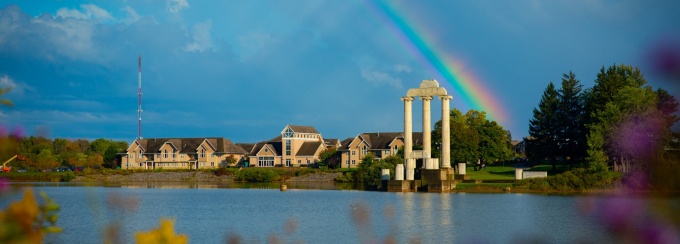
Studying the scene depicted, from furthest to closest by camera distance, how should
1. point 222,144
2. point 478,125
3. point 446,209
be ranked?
point 222,144
point 478,125
point 446,209

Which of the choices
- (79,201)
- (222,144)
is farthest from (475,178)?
(222,144)

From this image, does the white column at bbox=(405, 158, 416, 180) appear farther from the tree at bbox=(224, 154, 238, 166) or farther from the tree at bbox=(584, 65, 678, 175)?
the tree at bbox=(224, 154, 238, 166)

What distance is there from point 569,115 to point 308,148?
180 feet

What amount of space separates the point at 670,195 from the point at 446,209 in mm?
50041

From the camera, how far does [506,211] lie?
5141cm

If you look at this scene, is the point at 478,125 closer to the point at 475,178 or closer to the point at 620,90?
the point at 475,178

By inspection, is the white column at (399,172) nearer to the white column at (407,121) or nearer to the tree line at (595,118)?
the white column at (407,121)

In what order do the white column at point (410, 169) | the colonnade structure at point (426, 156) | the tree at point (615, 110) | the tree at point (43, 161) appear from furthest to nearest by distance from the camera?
the tree at point (43, 161)
the white column at point (410, 169)
the colonnade structure at point (426, 156)
the tree at point (615, 110)

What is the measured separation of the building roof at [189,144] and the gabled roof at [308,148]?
13.3 meters

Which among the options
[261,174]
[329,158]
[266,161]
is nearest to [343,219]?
[261,174]

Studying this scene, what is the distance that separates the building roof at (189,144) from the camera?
143875 millimetres

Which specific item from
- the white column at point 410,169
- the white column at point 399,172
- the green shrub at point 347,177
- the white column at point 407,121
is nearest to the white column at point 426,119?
the white column at point 407,121

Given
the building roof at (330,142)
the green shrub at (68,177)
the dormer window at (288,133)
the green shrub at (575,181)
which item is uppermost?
the dormer window at (288,133)

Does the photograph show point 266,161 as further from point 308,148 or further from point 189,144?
point 189,144
